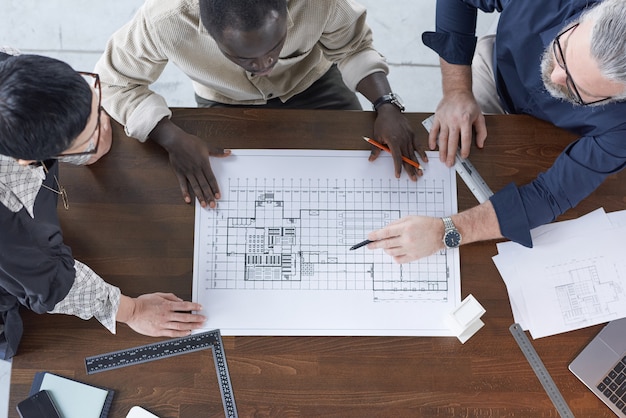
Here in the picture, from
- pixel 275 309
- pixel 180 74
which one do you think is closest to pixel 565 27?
pixel 275 309

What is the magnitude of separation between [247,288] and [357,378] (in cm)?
32

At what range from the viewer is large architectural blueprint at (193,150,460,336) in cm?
132

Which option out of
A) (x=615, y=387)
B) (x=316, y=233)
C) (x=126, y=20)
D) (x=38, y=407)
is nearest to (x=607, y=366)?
(x=615, y=387)

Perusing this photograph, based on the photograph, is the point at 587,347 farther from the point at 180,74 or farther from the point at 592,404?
the point at 180,74

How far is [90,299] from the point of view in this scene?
47.3 inches

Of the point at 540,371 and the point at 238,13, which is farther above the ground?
the point at 238,13

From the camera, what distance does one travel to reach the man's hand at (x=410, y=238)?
1324 millimetres

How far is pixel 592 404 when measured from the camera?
4.27ft

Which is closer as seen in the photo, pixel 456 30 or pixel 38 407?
pixel 38 407

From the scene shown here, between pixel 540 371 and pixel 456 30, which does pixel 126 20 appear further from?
pixel 540 371

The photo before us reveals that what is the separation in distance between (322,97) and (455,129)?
47 centimetres

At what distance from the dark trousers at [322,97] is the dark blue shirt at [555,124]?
48 centimetres

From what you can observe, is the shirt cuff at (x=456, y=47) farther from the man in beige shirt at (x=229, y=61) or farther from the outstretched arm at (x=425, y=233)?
the outstretched arm at (x=425, y=233)

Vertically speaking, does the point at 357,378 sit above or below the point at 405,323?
below
